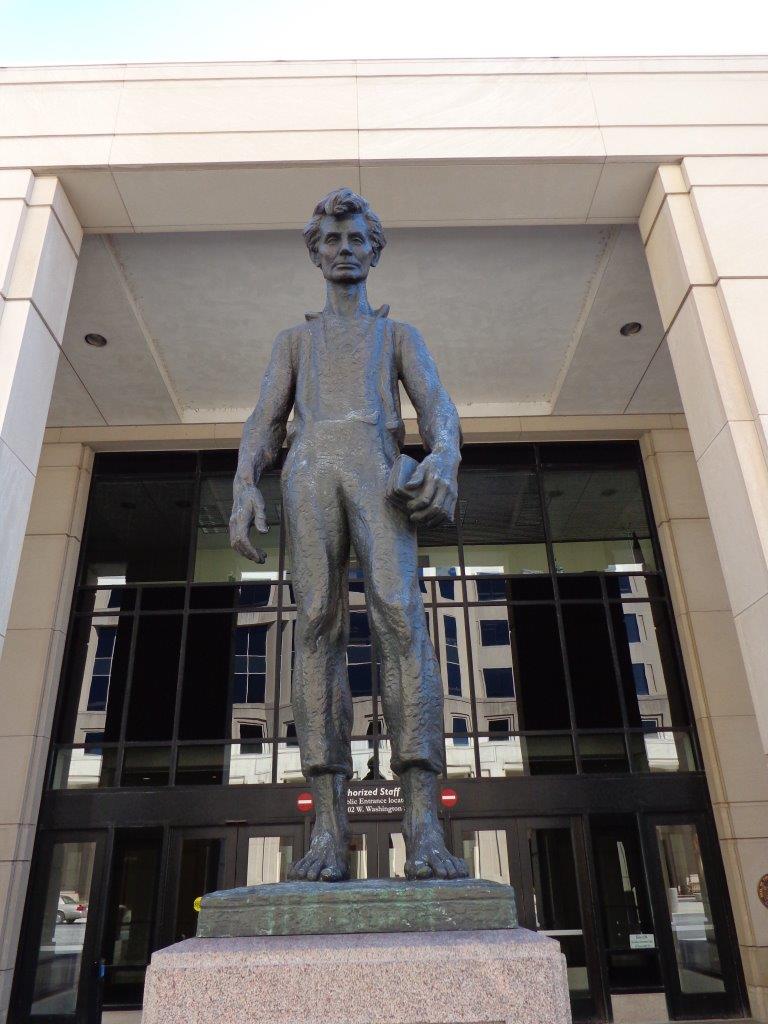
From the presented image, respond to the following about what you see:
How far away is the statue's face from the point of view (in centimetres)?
385

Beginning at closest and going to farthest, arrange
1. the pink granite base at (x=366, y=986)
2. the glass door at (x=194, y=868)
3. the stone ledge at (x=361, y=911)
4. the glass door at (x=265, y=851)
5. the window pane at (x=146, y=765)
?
the pink granite base at (x=366, y=986) < the stone ledge at (x=361, y=911) < the glass door at (x=194, y=868) < the glass door at (x=265, y=851) < the window pane at (x=146, y=765)

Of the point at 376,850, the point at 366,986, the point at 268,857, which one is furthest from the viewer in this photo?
the point at 268,857

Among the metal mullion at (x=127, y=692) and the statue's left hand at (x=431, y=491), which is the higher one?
the metal mullion at (x=127, y=692)

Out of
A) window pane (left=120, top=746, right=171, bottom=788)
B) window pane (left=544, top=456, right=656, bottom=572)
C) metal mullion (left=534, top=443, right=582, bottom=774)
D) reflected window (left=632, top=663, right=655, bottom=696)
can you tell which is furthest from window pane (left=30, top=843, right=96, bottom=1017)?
window pane (left=544, top=456, right=656, bottom=572)

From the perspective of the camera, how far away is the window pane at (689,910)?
1080cm

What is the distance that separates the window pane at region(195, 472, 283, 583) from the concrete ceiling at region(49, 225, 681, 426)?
134cm

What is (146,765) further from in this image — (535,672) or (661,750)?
(661,750)

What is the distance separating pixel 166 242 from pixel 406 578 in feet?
27.8

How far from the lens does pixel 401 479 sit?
3.11 metres

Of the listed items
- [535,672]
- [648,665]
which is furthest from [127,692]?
[648,665]

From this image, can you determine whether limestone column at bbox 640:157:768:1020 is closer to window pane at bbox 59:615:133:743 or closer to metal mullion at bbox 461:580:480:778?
metal mullion at bbox 461:580:480:778

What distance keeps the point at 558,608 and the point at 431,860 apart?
10.5m

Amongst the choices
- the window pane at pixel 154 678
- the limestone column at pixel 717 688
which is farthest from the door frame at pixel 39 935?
the limestone column at pixel 717 688

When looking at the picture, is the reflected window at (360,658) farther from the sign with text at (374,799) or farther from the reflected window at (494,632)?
the reflected window at (494,632)
